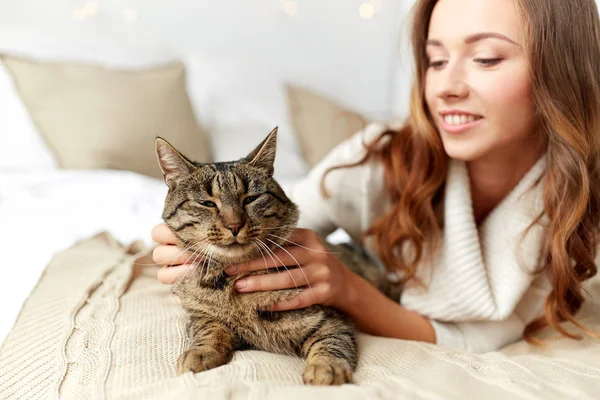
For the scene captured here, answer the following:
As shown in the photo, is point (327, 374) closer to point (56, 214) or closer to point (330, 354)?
point (330, 354)

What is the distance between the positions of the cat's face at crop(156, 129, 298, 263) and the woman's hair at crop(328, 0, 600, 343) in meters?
0.46

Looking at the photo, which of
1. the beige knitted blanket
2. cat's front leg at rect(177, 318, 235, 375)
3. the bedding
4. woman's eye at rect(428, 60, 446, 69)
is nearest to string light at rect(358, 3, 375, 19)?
the bedding

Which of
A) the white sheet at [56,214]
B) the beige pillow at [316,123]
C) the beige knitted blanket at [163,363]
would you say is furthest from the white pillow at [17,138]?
the beige pillow at [316,123]

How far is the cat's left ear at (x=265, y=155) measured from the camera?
3.63ft

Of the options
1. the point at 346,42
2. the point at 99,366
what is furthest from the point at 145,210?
the point at 346,42

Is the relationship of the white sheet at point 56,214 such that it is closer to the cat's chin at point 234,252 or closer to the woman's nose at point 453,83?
the cat's chin at point 234,252

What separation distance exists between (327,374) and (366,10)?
2869 millimetres

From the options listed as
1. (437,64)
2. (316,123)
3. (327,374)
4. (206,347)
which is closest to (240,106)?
(316,123)

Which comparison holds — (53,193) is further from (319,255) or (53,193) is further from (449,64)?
(449,64)

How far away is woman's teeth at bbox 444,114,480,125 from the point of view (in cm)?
123

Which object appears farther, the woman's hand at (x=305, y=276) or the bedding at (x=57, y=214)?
the bedding at (x=57, y=214)

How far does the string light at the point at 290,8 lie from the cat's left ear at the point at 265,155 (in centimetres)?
216

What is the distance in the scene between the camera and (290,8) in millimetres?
3027

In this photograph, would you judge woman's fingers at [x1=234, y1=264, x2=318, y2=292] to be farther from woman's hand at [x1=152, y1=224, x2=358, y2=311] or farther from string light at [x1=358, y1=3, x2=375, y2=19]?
string light at [x1=358, y1=3, x2=375, y2=19]
